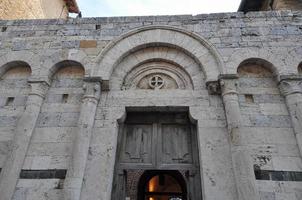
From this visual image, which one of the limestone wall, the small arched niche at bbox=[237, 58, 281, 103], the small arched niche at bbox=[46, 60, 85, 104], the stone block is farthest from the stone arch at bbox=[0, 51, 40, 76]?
the limestone wall

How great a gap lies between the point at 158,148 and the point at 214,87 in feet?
5.62

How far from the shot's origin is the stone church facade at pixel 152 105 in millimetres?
3938

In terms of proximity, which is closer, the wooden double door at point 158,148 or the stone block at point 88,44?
the wooden double door at point 158,148

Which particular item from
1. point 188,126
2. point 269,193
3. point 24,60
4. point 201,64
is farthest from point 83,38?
point 269,193

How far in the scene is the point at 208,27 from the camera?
5.35 meters

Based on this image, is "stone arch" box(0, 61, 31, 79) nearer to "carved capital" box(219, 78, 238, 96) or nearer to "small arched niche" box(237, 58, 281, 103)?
"carved capital" box(219, 78, 238, 96)

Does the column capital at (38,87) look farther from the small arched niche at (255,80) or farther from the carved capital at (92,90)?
the small arched niche at (255,80)

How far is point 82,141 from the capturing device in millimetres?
4137

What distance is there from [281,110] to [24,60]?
582 centimetres

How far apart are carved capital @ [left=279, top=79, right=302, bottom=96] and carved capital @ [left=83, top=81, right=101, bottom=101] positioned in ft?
12.5

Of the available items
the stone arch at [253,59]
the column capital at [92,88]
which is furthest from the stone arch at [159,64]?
the stone arch at [253,59]

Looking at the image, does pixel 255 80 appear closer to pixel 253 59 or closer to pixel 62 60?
pixel 253 59

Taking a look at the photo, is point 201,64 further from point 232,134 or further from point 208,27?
point 232,134

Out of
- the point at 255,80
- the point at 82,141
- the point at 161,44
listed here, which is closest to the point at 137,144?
the point at 82,141
